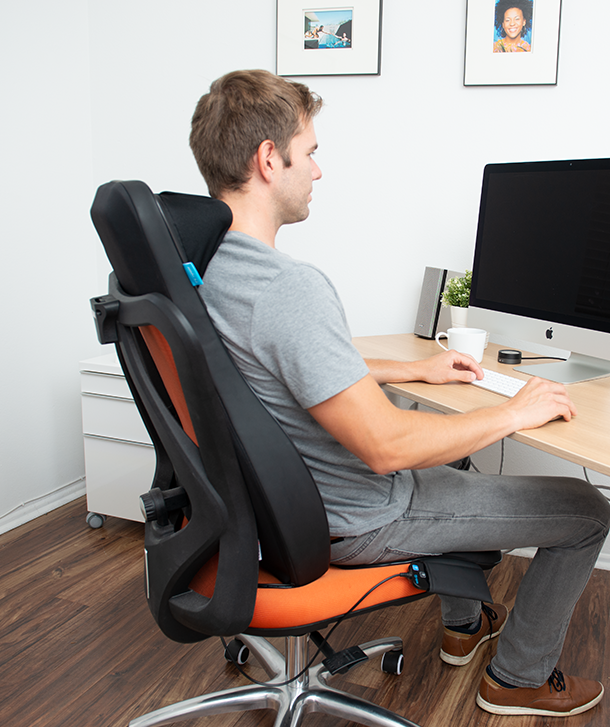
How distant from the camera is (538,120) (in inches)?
72.3

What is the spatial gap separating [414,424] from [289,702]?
690 mm

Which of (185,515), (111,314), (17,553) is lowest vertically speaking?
(17,553)

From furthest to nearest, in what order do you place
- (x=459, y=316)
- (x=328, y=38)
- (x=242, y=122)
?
(x=328, y=38) < (x=459, y=316) < (x=242, y=122)

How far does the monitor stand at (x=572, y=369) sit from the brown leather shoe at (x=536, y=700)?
67 cm

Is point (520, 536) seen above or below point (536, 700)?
above

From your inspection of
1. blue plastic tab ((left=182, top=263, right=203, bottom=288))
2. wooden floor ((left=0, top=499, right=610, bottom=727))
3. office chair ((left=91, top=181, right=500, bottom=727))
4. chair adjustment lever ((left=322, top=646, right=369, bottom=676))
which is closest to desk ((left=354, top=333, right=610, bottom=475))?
office chair ((left=91, top=181, right=500, bottom=727))

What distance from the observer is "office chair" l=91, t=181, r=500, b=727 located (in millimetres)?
791

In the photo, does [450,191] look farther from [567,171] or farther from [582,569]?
[582,569]

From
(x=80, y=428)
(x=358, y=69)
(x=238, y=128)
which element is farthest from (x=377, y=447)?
(x=80, y=428)

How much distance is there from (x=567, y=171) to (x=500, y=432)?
70 cm

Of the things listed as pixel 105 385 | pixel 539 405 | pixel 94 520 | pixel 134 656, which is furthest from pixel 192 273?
pixel 94 520

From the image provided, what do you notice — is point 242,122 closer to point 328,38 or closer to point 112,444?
point 328,38

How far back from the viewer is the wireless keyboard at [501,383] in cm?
128

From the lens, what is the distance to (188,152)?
7.47ft
